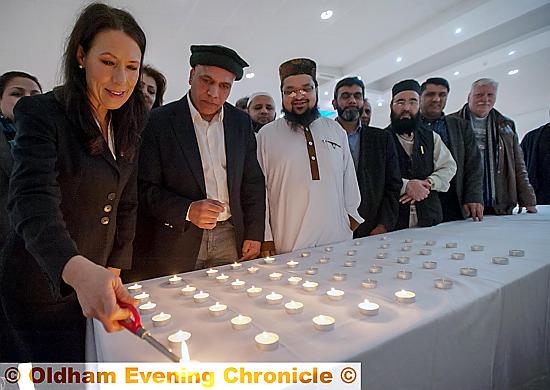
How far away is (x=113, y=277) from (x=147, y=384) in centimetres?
19

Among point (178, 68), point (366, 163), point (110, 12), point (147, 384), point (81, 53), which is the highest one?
point (178, 68)

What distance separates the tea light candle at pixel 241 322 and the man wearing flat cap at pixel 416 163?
170 centimetres

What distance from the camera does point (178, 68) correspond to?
5688 millimetres

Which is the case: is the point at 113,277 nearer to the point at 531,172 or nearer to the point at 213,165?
the point at 213,165

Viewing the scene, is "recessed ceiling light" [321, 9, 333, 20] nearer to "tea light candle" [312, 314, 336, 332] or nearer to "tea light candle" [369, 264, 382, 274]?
"tea light candle" [369, 264, 382, 274]

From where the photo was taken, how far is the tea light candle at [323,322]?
24.6 inches

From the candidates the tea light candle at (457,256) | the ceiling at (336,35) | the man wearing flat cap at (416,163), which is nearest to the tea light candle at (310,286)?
the tea light candle at (457,256)

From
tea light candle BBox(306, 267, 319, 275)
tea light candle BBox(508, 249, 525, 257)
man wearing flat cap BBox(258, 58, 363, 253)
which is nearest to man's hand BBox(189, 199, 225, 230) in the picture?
tea light candle BBox(306, 267, 319, 275)

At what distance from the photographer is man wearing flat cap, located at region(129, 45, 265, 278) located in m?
1.39

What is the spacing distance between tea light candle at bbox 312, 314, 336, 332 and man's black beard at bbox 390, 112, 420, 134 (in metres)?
2.07

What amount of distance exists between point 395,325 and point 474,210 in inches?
81.6

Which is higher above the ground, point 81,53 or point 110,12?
point 110,12

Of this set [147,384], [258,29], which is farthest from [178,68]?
[147,384]

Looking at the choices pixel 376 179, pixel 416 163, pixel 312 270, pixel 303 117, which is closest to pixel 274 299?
pixel 312 270
